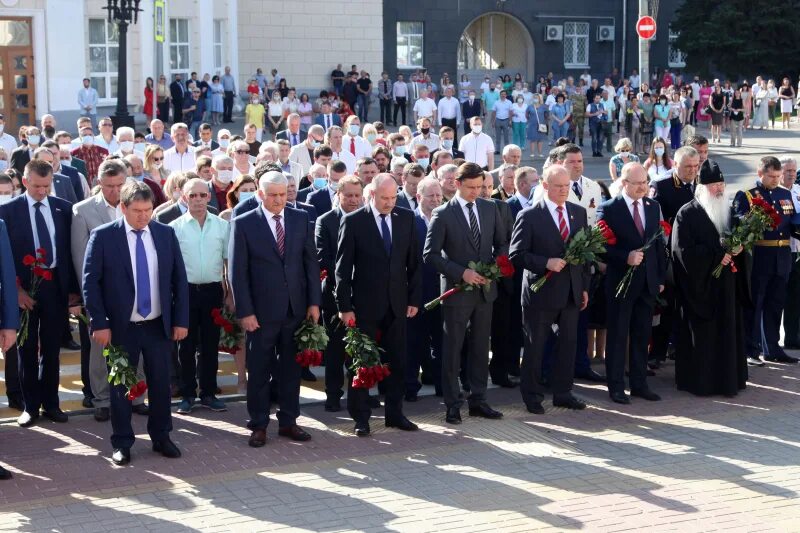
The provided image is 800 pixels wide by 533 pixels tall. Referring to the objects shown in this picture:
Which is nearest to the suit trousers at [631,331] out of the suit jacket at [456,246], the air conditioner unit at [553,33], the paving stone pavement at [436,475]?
the paving stone pavement at [436,475]

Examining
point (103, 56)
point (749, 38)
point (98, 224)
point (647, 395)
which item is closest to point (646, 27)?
point (103, 56)

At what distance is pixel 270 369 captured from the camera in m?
9.12

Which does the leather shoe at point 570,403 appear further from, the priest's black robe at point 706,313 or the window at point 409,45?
the window at point 409,45

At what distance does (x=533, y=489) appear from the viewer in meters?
8.05

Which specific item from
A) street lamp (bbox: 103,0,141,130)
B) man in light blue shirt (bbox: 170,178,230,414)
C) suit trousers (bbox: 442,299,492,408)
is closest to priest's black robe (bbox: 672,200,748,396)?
suit trousers (bbox: 442,299,492,408)

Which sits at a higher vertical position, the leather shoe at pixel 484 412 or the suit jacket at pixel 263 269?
the suit jacket at pixel 263 269

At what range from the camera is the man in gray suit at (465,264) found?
950cm

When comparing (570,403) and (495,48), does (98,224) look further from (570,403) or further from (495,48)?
(495,48)

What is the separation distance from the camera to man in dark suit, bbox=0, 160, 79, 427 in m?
9.45

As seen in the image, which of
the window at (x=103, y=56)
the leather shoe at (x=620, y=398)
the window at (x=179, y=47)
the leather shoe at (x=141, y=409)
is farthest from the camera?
the window at (x=179, y=47)

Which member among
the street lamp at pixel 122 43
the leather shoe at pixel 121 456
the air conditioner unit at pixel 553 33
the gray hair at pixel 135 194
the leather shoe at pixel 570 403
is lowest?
the leather shoe at pixel 121 456

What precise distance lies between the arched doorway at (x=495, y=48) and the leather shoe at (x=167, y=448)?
41002 millimetres

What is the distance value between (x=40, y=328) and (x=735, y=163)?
2500cm

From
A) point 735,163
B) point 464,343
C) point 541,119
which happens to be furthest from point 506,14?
point 464,343
